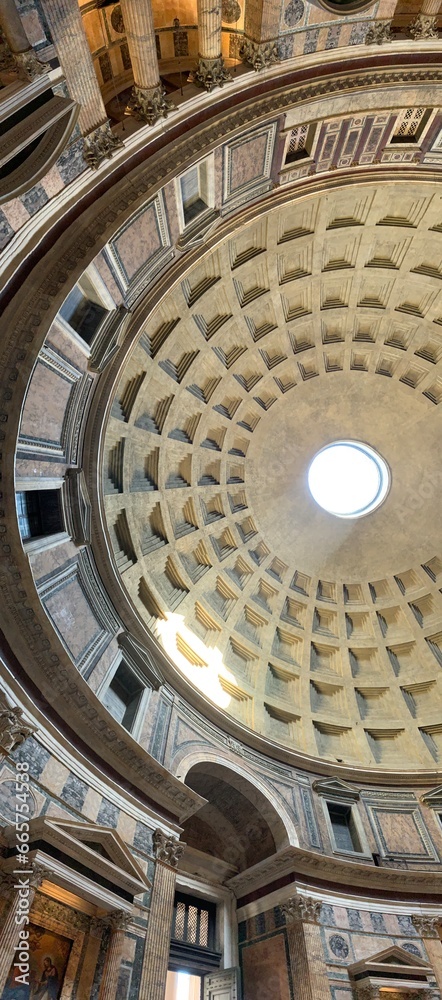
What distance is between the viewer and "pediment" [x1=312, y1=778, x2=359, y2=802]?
58.3 ft

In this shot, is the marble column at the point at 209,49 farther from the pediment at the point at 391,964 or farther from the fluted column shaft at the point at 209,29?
the pediment at the point at 391,964

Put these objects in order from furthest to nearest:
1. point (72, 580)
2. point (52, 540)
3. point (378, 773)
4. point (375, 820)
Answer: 1. point (378, 773)
2. point (375, 820)
3. point (72, 580)
4. point (52, 540)

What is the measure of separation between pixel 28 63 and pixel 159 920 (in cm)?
1514

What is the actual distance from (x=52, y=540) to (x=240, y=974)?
12290 millimetres

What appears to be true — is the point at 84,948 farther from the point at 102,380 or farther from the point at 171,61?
the point at 171,61

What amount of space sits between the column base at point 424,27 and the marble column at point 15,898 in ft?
62.2

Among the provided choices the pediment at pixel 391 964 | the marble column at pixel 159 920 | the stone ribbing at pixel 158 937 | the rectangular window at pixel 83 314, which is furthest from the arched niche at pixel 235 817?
the rectangular window at pixel 83 314

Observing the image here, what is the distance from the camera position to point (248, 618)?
22375 millimetres

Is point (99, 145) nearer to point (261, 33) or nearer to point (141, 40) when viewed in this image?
point (141, 40)

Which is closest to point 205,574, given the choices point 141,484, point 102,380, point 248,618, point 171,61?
point 248,618

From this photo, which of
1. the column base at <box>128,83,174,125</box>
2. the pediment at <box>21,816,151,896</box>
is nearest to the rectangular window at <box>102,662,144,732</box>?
the pediment at <box>21,816,151,896</box>

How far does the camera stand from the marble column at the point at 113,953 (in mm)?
8961

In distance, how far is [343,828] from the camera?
57.0 feet

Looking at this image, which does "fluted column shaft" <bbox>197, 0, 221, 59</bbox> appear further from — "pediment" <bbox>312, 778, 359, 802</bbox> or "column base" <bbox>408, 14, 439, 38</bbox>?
"pediment" <bbox>312, 778, 359, 802</bbox>
